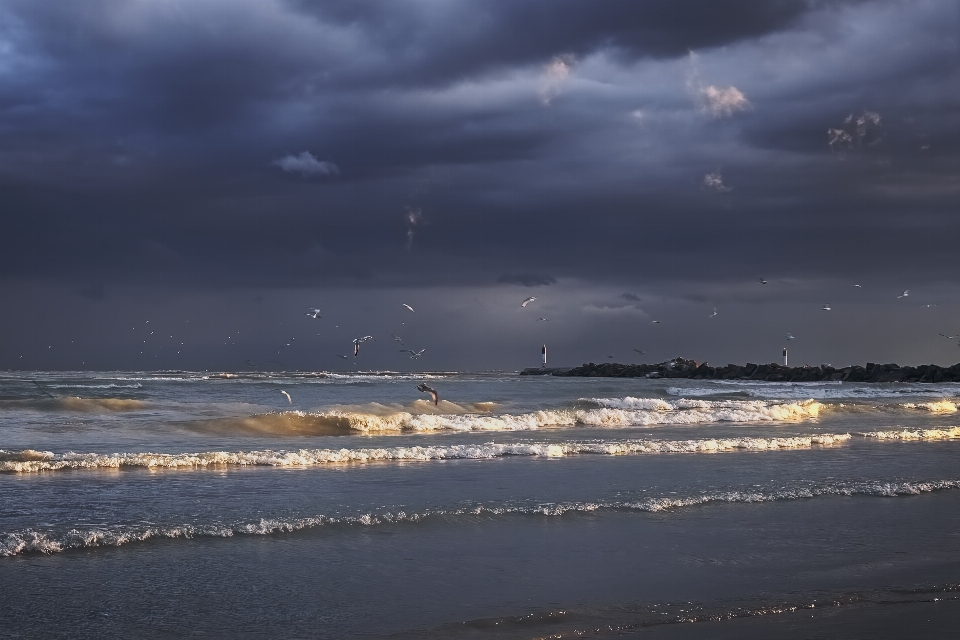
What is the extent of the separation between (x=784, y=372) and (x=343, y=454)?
2830 inches

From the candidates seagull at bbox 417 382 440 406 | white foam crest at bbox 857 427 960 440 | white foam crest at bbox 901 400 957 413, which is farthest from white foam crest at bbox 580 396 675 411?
white foam crest at bbox 857 427 960 440

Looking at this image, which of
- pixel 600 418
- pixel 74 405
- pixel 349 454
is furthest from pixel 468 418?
pixel 74 405

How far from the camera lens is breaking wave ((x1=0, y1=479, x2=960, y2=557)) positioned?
7875mm

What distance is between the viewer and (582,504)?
33.6 feet

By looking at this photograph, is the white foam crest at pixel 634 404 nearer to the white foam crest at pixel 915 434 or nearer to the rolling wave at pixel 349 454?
the white foam crest at pixel 915 434

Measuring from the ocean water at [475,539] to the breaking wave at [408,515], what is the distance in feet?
0.11

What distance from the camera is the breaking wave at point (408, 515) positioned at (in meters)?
7.88

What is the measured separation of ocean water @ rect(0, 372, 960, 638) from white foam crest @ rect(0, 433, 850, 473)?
6cm

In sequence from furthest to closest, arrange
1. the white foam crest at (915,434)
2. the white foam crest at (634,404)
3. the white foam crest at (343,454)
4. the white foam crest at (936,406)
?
the white foam crest at (936,406), the white foam crest at (634,404), the white foam crest at (915,434), the white foam crest at (343,454)

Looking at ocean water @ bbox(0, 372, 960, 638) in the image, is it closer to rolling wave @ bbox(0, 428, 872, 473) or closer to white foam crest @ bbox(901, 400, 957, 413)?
rolling wave @ bbox(0, 428, 872, 473)

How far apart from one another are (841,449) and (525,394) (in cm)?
2472

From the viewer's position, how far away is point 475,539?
845 cm

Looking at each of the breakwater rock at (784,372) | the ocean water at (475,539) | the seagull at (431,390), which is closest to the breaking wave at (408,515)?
the ocean water at (475,539)

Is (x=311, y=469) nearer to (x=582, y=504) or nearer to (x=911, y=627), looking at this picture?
(x=582, y=504)
